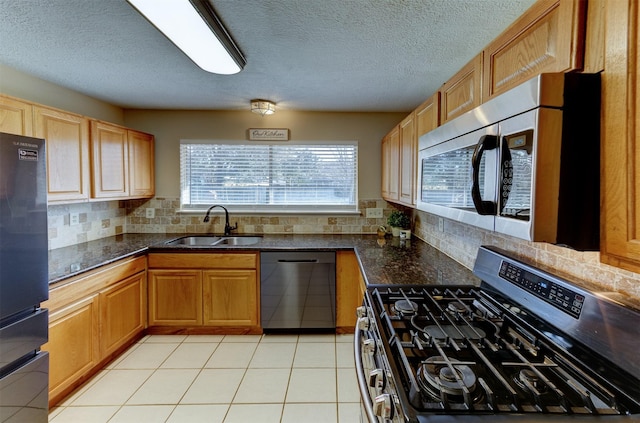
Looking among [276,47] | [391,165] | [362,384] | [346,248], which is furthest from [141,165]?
[362,384]

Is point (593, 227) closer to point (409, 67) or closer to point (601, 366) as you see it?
point (601, 366)

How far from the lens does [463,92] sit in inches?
58.6

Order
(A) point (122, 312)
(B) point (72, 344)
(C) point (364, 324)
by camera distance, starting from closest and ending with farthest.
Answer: (C) point (364, 324) < (B) point (72, 344) < (A) point (122, 312)

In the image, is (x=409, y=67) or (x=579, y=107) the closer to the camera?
(x=579, y=107)

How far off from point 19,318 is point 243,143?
249cm

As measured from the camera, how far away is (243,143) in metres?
3.54

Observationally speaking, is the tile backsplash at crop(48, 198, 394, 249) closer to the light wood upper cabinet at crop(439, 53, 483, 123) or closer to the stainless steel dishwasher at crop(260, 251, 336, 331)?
the stainless steel dishwasher at crop(260, 251, 336, 331)

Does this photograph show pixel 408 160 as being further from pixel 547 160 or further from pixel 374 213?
pixel 547 160

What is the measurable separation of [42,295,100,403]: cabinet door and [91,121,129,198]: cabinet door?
3.37ft

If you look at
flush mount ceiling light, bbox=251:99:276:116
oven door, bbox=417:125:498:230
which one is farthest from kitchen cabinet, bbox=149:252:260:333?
oven door, bbox=417:125:498:230

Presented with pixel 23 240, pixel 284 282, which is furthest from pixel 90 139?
pixel 284 282

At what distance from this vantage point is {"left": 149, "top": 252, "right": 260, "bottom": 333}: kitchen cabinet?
2873 millimetres

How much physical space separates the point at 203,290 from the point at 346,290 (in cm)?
130

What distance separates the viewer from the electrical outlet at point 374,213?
3568 millimetres
